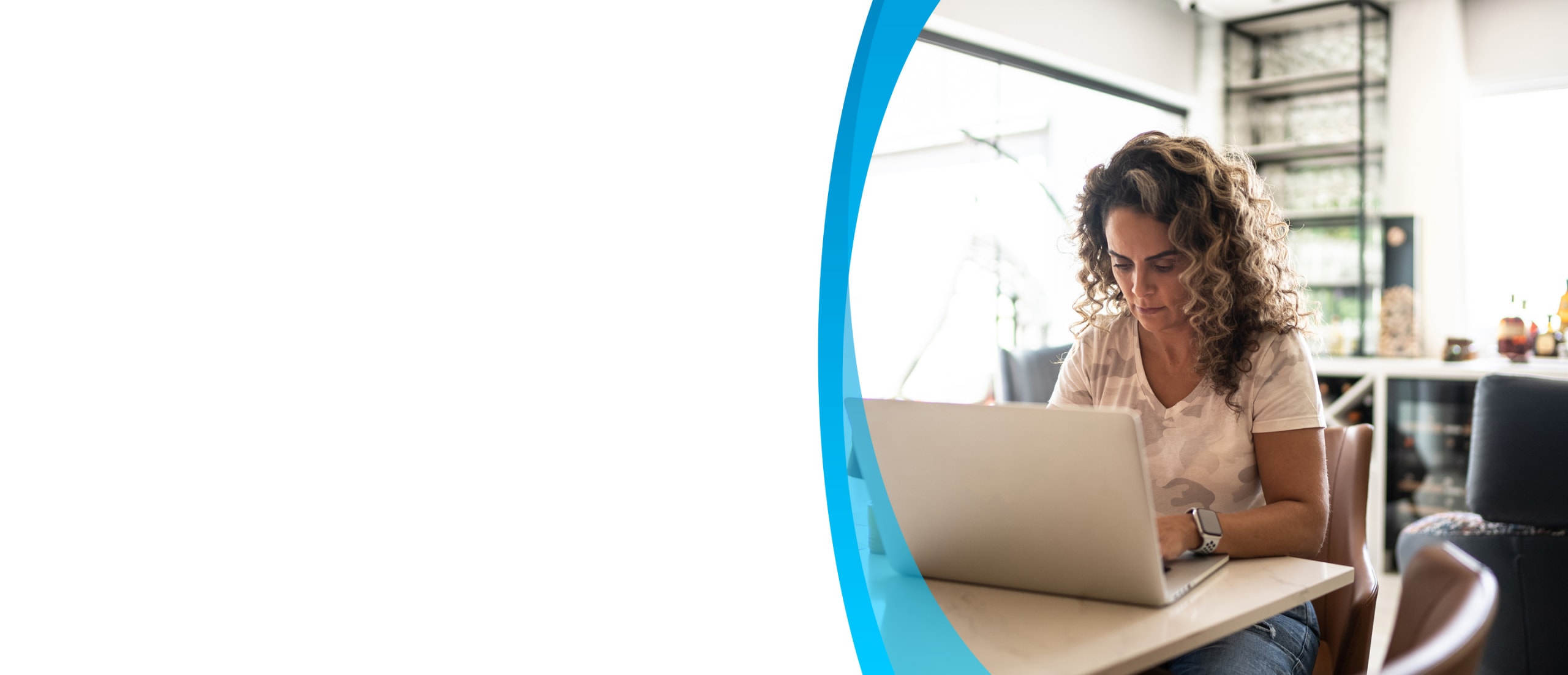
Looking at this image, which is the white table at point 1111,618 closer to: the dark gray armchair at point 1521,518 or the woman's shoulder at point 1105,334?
the woman's shoulder at point 1105,334

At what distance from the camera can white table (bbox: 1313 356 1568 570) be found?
4.02 meters

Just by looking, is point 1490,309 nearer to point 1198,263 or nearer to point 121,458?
point 1198,263

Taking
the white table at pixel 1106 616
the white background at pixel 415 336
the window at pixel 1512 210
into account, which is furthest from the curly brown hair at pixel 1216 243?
the window at pixel 1512 210

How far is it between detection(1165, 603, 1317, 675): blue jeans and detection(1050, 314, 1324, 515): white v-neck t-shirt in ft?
0.67

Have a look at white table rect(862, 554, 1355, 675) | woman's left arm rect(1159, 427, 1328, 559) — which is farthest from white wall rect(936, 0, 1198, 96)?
white table rect(862, 554, 1355, 675)

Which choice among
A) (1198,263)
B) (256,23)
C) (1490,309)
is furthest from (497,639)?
(1490,309)

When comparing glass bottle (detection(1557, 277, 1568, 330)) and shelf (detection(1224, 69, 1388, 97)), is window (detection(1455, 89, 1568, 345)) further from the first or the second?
shelf (detection(1224, 69, 1388, 97))

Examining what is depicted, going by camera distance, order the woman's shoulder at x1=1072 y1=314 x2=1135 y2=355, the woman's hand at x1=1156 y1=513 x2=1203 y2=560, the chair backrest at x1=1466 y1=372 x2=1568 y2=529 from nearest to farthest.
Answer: the woman's hand at x1=1156 y1=513 x2=1203 y2=560, the woman's shoulder at x1=1072 y1=314 x2=1135 y2=355, the chair backrest at x1=1466 y1=372 x2=1568 y2=529

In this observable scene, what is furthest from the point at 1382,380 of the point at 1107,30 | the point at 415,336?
the point at 415,336

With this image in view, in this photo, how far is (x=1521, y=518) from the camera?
7.09ft

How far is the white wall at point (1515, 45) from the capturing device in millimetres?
4496

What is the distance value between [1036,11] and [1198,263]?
113 inches

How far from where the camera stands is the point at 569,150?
142 cm

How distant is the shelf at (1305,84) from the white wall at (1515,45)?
17.2 inches
